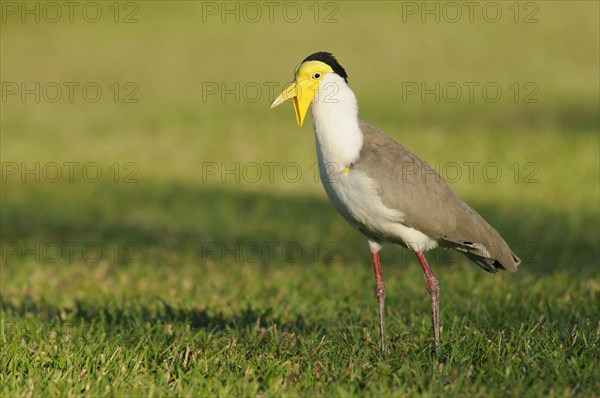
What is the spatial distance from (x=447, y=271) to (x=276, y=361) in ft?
13.4

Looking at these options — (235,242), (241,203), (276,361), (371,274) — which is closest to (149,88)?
(241,203)

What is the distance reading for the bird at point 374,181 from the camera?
5773 mm

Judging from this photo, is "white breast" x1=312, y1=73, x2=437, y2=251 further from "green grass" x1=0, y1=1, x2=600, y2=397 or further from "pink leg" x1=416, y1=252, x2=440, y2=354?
"green grass" x1=0, y1=1, x2=600, y2=397

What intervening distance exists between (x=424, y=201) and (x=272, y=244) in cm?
466

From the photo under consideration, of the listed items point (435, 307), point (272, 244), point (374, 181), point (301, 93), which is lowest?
point (272, 244)

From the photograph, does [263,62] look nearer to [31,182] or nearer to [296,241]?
[31,182]

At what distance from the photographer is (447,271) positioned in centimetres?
910

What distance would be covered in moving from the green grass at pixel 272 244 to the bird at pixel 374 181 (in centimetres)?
68

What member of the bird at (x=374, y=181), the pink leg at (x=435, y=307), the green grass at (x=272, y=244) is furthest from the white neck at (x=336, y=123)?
the green grass at (x=272, y=244)

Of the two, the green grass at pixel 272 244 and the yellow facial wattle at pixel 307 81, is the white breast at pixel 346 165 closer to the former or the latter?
the yellow facial wattle at pixel 307 81

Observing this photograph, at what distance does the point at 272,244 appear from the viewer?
34.3 feet

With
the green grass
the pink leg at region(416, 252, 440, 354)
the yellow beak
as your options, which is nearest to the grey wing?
the pink leg at region(416, 252, 440, 354)

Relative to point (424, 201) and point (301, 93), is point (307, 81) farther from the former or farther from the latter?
point (424, 201)

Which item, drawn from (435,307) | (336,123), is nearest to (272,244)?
(435,307)
